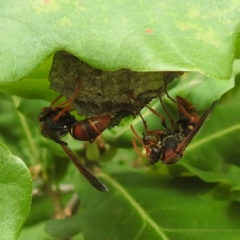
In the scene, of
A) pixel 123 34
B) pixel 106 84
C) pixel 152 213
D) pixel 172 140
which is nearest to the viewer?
pixel 123 34

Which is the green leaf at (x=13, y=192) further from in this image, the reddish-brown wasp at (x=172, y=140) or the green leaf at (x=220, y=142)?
the green leaf at (x=220, y=142)

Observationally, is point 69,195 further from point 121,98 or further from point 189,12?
point 189,12

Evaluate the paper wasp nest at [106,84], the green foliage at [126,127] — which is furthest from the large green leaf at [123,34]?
the paper wasp nest at [106,84]

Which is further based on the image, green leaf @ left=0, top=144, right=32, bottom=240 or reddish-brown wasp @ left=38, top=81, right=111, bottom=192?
reddish-brown wasp @ left=38, top=81, right=111, bottom=192

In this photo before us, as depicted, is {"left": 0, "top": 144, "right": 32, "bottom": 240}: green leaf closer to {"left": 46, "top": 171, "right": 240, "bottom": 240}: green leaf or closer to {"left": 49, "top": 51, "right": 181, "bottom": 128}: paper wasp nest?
{"left": 49, "top": 51, "right": 181, "bottom": 128}: paper wasp nest

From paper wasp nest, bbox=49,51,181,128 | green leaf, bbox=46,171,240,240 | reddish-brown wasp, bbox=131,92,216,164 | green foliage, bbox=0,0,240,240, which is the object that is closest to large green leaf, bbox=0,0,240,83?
green foliage, bbox=0,0,240,240

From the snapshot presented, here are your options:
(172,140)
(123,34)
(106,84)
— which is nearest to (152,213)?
(172,140)

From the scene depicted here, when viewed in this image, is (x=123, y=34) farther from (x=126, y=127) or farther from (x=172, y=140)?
(x=126, y=127)
